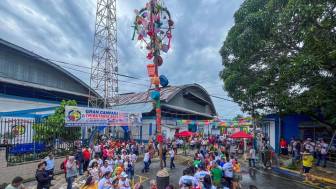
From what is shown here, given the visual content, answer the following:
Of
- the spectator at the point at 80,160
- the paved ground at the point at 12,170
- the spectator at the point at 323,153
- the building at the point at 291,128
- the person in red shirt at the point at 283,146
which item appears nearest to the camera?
the paved ground at the point at 12,170

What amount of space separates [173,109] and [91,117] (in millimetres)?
18949

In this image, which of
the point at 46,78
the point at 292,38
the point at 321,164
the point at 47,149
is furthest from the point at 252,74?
the point at 46,78

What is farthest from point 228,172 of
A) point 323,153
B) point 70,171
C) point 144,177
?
point 323,153

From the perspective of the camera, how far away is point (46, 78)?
2762cm

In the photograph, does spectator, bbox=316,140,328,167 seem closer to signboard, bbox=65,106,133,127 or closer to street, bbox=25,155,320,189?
street, bbox=25,155,320,189

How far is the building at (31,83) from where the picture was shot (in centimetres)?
2265

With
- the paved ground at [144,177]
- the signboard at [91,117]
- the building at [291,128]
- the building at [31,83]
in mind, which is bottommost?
the paved ground at [144,177]

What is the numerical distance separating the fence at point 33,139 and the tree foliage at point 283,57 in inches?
459

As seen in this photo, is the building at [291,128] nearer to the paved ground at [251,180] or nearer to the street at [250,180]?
the street at [250,180]

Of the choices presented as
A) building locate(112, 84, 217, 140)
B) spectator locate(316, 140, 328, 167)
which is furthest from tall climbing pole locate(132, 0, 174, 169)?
building locate(112, 84, 217, 140)

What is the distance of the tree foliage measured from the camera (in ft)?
41.6

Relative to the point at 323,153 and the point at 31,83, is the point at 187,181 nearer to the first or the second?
the point at 323,153

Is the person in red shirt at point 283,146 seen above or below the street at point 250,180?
above

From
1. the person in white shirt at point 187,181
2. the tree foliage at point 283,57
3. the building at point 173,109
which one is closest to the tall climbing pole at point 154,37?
the person in white shirt at point 187,181
